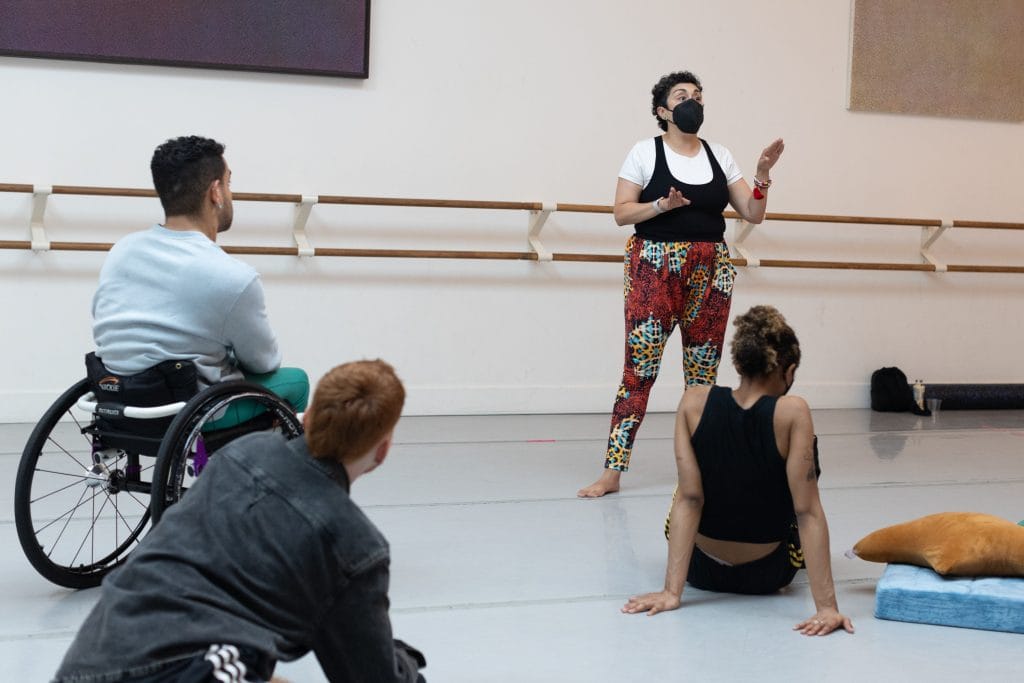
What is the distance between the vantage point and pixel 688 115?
3.33 meters

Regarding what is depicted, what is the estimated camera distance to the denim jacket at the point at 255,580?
1292 millimetres

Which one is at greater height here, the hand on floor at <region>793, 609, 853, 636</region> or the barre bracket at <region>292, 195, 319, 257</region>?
the barre bracket at <region>292, 195, 319, 257</region>

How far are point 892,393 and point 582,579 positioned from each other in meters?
3.17

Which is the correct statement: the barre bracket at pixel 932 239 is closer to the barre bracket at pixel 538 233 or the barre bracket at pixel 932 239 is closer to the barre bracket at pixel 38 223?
the barre bracket at pixel 538 233

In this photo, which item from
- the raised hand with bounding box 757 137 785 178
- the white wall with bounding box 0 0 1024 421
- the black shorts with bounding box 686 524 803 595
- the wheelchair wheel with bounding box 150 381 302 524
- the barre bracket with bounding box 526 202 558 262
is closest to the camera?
the wheelchair wheel with bounding box 150 381 302 524

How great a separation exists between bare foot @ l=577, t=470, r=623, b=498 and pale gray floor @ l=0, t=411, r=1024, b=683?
0.14 ft

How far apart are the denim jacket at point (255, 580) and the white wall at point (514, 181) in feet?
11.1

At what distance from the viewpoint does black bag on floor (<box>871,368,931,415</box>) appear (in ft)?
17.4

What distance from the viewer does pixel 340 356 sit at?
Answer: 189 inches

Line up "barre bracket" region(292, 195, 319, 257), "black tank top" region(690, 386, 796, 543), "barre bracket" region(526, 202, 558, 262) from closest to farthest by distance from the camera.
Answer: "black tank top" region(690, 386, 796, 543) < "barre bracket" region(292, 195, 319, 257) < "barre bracket" region(526, 202, 558, 262)

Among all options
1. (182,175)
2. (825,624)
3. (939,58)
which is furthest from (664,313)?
(939,58)

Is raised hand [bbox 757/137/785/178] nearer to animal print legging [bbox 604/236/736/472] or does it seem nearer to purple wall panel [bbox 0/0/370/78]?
animal print legging [bbox 604/236/736/472]

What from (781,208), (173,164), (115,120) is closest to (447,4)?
(115,120)

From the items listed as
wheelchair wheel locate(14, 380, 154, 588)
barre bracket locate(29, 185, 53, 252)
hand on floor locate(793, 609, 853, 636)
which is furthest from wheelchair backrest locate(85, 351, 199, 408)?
barre bracket locate(29, 185, 53, 252)
